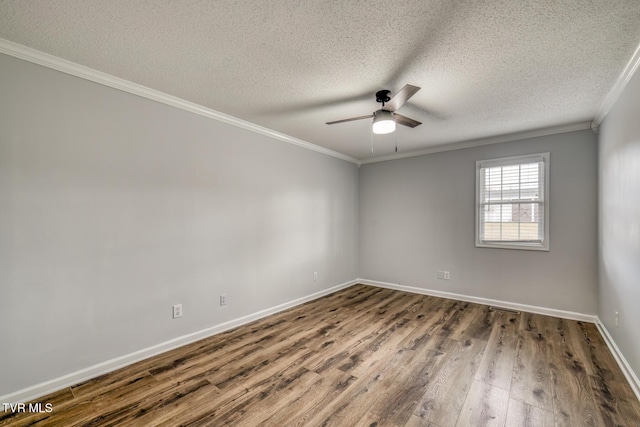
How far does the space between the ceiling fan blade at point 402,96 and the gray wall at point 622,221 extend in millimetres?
1653

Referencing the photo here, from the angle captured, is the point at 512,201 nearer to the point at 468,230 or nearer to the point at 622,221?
the point at 468,230

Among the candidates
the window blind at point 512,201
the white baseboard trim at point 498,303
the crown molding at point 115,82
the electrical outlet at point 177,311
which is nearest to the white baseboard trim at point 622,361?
the white baseboard trim at point 498,303

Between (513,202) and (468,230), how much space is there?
0.72 metres

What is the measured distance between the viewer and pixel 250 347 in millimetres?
2758

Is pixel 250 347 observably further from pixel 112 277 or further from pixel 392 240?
pixel 392 240

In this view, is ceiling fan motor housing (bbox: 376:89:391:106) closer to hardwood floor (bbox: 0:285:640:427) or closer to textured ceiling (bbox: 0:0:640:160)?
textured ceiling (bbox: 0:0:640:160)

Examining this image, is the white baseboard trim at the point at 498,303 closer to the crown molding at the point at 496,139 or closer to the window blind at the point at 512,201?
the window blind at the point at 512,201

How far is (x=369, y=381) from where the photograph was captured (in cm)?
218

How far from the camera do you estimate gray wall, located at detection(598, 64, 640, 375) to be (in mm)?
2057

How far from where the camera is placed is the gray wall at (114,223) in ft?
6.38

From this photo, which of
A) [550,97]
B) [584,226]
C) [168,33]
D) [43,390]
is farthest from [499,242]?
[43,390]

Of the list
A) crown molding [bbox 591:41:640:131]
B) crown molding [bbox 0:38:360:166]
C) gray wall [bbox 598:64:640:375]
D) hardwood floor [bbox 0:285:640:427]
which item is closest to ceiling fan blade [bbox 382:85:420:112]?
crown molding [bbox 591:41:640:131]

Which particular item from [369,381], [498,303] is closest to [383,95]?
[369,381]

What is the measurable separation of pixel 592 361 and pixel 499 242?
5.92ft
